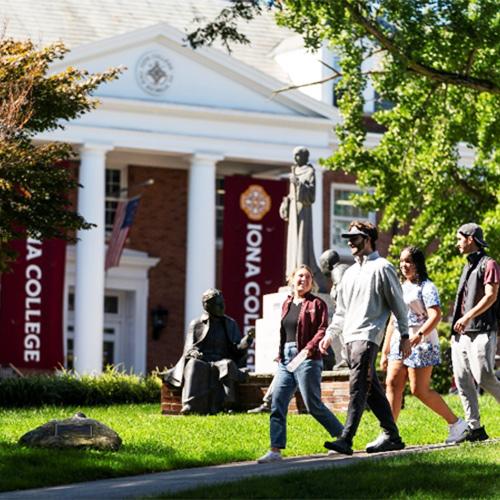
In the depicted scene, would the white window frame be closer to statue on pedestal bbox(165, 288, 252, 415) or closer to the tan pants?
statue on pedestal bbox(165, 288, 252, 415)

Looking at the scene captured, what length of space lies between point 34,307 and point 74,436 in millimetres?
24954

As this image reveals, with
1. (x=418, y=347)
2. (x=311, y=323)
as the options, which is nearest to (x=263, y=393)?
(x=418, y=347)

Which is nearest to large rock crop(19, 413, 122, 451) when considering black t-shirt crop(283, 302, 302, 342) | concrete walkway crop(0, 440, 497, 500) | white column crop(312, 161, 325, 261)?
concrete walkway crop(0, 440, 497, 500)

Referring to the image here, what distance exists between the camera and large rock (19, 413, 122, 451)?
1445cm

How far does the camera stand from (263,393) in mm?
20562

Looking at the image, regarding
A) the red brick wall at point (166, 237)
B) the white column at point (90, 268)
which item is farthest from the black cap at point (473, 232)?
the red brick wall at point (166, 237)

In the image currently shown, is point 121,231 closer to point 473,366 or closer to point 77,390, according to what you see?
point 77,390

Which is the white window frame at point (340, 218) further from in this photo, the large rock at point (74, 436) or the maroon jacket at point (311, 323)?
the maroon jacket at point (311, 323)

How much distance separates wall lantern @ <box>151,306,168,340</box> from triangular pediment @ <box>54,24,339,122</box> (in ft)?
19.1

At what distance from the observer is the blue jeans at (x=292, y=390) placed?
13594 mm

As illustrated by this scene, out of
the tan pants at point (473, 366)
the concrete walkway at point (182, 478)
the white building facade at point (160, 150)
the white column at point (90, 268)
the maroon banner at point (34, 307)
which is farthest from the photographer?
the white building facade at point (160, 150)

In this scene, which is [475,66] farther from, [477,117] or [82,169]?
[82,169]

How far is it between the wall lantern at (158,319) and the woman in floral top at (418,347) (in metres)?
31.3

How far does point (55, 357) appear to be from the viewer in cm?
3862
